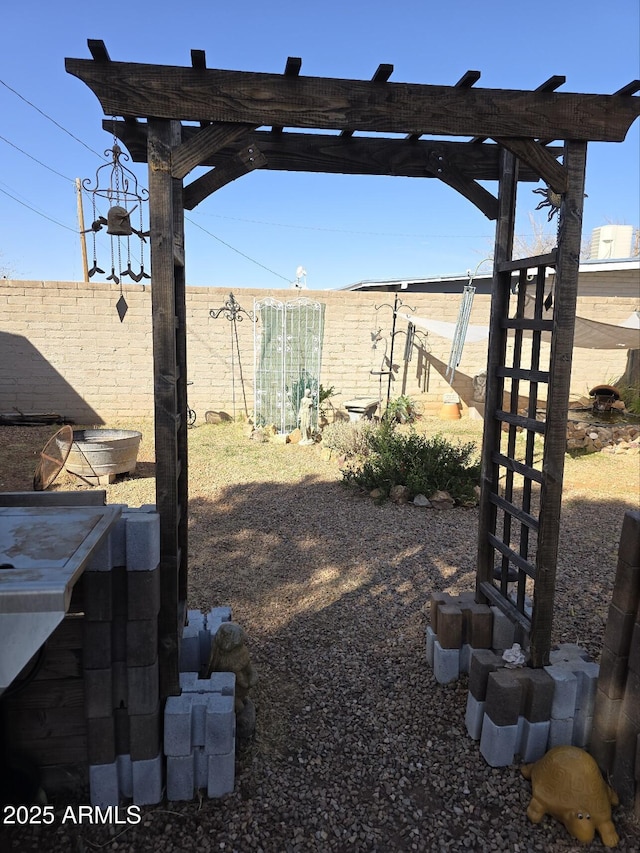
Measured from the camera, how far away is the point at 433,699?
2.83 m

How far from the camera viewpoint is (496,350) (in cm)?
289

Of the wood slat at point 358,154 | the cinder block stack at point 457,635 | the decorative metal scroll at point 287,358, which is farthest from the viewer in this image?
the decorative metal scroll at point 287,358

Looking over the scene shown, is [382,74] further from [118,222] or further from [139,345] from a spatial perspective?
[139,345]

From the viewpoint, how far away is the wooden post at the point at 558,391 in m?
2.26

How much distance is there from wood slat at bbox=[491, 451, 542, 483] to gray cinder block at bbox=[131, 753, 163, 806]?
6.25 feet

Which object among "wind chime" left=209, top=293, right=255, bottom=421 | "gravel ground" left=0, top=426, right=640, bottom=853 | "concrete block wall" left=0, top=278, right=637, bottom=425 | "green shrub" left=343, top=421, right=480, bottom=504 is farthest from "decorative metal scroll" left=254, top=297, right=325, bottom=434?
"gravel ground" left=0, top=426, right=640, bottom=853

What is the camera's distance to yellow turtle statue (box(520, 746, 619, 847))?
2.05 metres

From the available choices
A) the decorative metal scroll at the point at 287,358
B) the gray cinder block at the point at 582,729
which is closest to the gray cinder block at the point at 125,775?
the gray cinder block at the point at 582,729

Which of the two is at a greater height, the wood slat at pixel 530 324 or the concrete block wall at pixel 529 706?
the wood slat at pixel 530 324

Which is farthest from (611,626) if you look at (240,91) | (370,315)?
(370,315)

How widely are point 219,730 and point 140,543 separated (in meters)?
0.80

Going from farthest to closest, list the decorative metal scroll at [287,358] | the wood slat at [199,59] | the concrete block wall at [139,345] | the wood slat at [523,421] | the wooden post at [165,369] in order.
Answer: the concrete block wall at [139,345], the decorative metal scroll at [287,358], the wood slat at [523,421], the wooden post at [165,369], the wood slat at [199,59]

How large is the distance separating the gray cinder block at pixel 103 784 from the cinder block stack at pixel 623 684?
1.92 meters

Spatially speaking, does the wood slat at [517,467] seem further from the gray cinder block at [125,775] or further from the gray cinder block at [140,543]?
the gray cinder block at [125,775]
